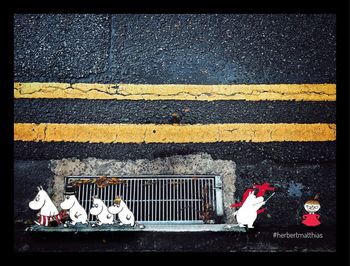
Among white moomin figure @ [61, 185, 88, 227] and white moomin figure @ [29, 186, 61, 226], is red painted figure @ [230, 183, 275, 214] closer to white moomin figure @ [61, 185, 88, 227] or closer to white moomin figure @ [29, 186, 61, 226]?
white moomin figure @ [61, 185, 88, 227]

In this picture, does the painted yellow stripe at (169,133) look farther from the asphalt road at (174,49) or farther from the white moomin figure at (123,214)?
the white moomin figure at (123,214)

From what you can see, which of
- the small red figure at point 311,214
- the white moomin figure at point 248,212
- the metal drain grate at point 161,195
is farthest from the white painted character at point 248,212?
the small red figure at point 311,214

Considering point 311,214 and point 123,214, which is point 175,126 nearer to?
point 123,214

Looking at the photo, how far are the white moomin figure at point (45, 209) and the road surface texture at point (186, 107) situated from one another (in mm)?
80

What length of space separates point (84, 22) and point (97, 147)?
1.04m

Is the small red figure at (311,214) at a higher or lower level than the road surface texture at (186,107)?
lower

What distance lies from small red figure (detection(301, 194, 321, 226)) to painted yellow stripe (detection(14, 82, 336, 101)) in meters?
0.82

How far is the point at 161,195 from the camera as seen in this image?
290 centimetres

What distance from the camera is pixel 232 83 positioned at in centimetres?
305

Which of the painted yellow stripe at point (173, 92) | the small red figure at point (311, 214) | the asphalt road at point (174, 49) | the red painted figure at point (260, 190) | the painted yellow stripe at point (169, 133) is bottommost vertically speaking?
the small red figure at point (311, 214)

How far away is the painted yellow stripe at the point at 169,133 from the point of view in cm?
296

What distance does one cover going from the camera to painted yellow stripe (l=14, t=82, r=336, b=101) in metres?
3.01

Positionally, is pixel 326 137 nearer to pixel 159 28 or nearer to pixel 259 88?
pixel 259 88

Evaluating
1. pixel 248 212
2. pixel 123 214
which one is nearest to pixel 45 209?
pixel 123 214
